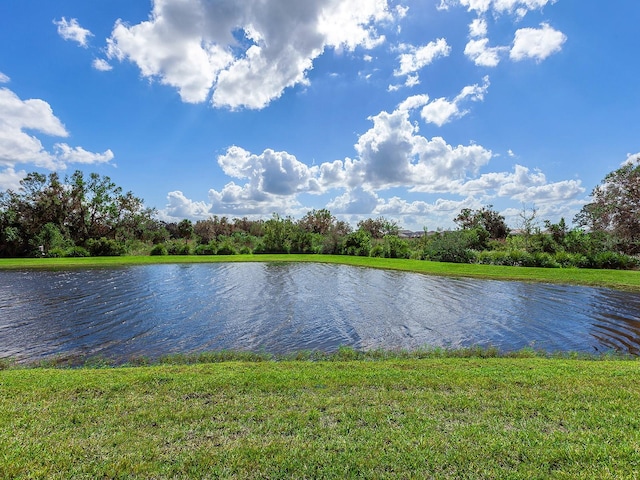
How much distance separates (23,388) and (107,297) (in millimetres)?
8628

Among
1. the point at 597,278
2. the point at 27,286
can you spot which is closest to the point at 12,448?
the point at 27,286

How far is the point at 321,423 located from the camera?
10.9 feet

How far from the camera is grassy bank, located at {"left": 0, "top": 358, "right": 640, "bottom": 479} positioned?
2680 mm

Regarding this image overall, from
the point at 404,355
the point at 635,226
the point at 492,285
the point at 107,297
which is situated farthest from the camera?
the point at 635,226

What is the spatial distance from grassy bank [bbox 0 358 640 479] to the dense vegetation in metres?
20.8

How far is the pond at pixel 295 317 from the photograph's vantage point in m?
7.23

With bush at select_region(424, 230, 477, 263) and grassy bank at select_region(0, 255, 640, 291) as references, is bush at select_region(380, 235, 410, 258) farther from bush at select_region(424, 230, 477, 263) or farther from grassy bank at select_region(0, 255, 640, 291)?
grassy bank at select_region(0, 255, 640, 291)

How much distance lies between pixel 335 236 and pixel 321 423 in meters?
31.7

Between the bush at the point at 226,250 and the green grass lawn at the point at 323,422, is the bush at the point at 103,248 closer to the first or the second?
the bush at the point at 226,250

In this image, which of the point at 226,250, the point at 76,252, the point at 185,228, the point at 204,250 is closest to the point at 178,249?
the point at 204,250

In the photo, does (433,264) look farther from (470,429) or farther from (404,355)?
(470,429)

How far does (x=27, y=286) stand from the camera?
45.2ft

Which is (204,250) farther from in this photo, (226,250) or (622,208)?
(622,208)

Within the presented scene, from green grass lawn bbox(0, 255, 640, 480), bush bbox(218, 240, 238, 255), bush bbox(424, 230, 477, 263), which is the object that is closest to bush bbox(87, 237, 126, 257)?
bush bbox(218, 240, 238, 255)
